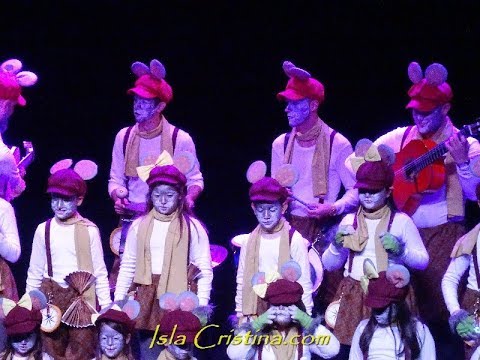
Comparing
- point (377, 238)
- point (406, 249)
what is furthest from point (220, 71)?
point (406, 249)

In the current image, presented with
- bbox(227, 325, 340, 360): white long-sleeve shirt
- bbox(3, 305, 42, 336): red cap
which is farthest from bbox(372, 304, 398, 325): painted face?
bbox(3, 305, 42, 336): red cap

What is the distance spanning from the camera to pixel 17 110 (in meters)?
8.30

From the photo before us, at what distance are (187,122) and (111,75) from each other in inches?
22.1

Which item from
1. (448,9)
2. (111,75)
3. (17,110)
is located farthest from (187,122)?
(448,9)

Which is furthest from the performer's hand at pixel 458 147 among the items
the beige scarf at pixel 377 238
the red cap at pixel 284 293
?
the red cap at pixel 284 293

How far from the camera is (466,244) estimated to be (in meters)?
6.13

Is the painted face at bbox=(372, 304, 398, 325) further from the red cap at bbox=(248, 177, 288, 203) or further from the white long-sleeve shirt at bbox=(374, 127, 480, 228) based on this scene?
the white long-sleeve shirt at bbox=(374, 127, 480, 228)

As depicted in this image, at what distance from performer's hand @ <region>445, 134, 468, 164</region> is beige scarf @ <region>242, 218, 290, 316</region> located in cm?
93

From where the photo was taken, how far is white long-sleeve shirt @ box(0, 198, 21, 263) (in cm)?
658

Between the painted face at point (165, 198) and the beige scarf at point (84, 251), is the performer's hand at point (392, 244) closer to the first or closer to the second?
the painted face at point (165, 198)

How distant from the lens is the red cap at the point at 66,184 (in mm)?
6492

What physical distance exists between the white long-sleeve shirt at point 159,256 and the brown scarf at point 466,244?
122 cm

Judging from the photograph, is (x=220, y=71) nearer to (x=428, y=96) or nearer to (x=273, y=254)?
(x=428, y=96)

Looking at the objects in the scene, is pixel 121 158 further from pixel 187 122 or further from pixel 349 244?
pixel 349 244
